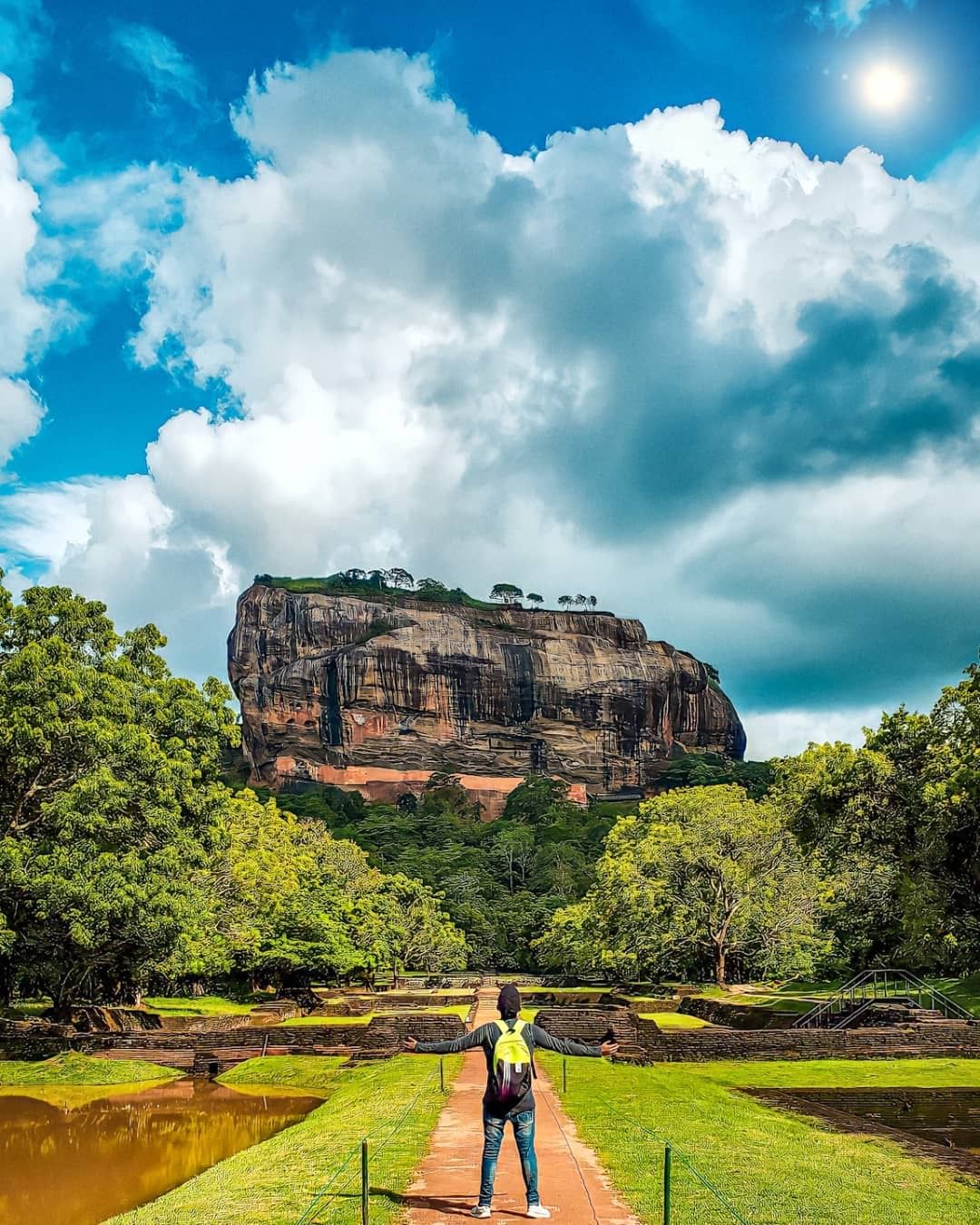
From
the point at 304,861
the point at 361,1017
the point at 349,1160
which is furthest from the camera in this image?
the point at 304,861

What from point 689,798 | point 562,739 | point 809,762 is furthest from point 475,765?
point 809,762

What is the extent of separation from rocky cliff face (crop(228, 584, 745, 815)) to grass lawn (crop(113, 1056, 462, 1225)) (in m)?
Result: 128

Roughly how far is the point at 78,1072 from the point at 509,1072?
17495 mm

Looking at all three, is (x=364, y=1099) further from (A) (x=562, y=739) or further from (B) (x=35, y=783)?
(A) (x=562, y=739)

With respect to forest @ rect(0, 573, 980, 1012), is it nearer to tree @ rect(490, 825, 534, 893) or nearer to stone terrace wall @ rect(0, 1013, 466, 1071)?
stone terrace wall @ rect(0, 1013, 466, 1071)

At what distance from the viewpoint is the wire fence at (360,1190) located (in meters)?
7.62

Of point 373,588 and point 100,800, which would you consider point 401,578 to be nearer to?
point 373,588

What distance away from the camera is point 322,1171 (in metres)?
10.2

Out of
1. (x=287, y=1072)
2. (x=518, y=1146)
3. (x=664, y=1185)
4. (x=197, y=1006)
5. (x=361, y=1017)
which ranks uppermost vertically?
(x=518, y=1146)

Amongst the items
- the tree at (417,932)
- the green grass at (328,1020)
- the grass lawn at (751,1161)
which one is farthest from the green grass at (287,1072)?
the tree at (417,932)

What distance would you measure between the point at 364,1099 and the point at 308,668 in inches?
5263

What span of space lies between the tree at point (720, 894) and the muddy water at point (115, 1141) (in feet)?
66.9

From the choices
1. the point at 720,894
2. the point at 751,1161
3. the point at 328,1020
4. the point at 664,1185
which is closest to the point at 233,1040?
the point at 328,1020

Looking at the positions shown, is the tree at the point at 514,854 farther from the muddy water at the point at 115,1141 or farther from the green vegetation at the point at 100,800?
the muddy water at the point at 115,1141
